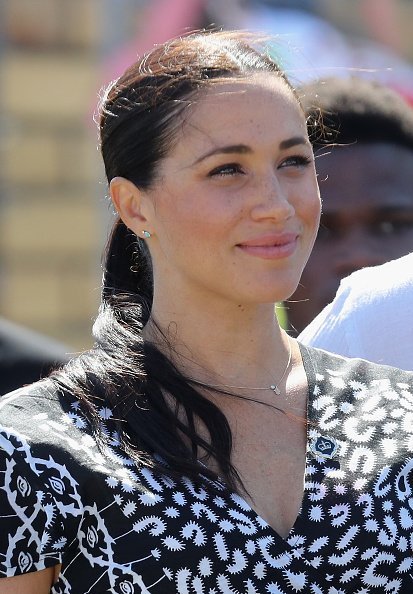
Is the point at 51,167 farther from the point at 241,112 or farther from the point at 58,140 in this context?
the point at 241,112

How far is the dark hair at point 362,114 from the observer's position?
4.09 m

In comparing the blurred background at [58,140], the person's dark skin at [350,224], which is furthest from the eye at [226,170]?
the blurred background at [58,140]

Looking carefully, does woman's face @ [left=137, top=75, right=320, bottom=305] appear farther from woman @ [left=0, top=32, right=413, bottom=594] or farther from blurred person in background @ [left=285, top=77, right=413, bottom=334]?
blurred person in background @ [left=285, top=77, right=413, bottom=334]

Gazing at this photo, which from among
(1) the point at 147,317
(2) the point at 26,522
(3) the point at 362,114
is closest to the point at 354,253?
(3) the point at 362,114

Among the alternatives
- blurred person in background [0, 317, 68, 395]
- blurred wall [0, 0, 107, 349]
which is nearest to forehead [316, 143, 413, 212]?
blurred person in background [0, 317, 68, 395]

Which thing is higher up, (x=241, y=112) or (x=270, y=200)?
(x=241, y=112)

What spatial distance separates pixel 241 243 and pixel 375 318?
0.50 metres

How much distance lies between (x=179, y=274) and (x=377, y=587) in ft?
2.07

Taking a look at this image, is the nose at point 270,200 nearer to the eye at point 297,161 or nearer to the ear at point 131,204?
the eye at point 297,161

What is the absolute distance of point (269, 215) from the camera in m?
2.25

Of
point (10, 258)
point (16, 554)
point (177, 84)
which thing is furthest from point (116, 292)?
point (10, 258)

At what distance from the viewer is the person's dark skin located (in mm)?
3852

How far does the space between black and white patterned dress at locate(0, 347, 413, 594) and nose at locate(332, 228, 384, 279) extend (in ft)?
5.20

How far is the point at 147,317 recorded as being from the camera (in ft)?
8.11
